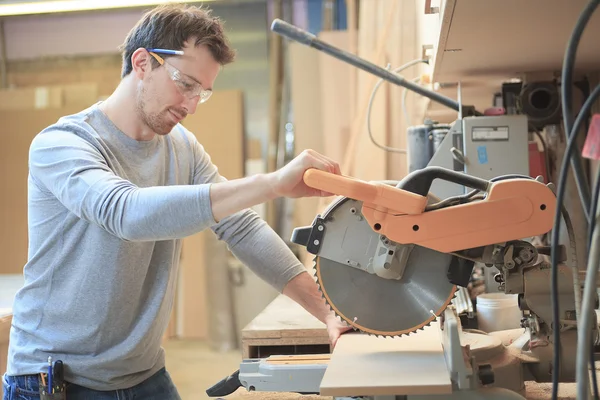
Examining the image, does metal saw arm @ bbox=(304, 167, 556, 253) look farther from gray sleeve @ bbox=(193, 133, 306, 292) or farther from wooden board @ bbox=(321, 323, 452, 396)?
gray sleeve @ bbox=(193, 133, 306, 292)

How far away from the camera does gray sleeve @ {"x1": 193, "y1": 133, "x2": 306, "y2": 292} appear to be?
1854 mm

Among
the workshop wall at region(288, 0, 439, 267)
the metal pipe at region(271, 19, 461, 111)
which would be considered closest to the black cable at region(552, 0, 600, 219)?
the metal pipe at region(271, 19, 461, 111)

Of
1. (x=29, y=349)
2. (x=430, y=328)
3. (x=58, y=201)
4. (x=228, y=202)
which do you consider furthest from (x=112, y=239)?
(x=430, y=328)

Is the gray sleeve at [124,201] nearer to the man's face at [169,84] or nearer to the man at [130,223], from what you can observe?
the man at [130,223]

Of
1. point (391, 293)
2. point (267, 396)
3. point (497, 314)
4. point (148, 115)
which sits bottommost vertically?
point (267, 396)

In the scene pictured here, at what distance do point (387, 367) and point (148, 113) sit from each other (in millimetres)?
862

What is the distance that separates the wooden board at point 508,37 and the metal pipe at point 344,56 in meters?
0.09

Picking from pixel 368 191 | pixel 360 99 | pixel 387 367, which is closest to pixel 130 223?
pixel 368 191

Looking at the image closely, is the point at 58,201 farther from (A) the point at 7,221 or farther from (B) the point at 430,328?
(A) the point at 7,221

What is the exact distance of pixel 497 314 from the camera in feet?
6.08

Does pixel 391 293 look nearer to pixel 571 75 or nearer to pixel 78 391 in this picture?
pixel 571 75

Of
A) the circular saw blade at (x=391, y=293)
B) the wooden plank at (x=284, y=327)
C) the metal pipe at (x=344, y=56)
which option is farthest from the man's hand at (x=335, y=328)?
the metal pipe at (x=344, y=56)

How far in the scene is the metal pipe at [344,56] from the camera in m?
2.20

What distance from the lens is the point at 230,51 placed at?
6.02 ft
